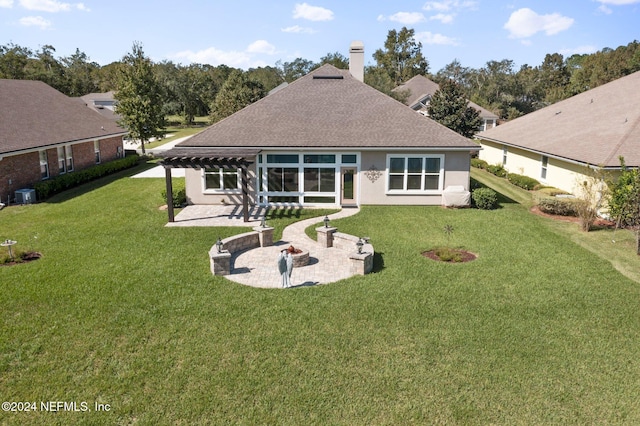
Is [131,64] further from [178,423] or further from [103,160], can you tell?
[178,423]

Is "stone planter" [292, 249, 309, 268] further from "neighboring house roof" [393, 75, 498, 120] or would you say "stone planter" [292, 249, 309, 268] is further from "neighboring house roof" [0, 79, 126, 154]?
"neighboring house roof" [393, 75, 498, 120]

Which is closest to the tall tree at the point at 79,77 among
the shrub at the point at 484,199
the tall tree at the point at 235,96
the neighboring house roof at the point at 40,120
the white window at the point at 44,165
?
the tall tree at the point at 235,96

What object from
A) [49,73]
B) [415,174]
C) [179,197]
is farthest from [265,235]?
[49,73]

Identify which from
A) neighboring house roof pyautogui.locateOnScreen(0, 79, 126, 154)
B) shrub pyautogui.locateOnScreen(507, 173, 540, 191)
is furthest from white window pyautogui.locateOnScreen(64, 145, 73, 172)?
shrub pyautogui.locateOnScreen(507, 173, 540, 191)

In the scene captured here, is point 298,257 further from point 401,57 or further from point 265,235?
point 401,57

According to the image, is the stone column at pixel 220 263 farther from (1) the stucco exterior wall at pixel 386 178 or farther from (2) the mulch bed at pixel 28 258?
(1) the stucco exterior wall at pixel 386 178

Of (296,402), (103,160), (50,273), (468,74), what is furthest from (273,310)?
(468,74)
